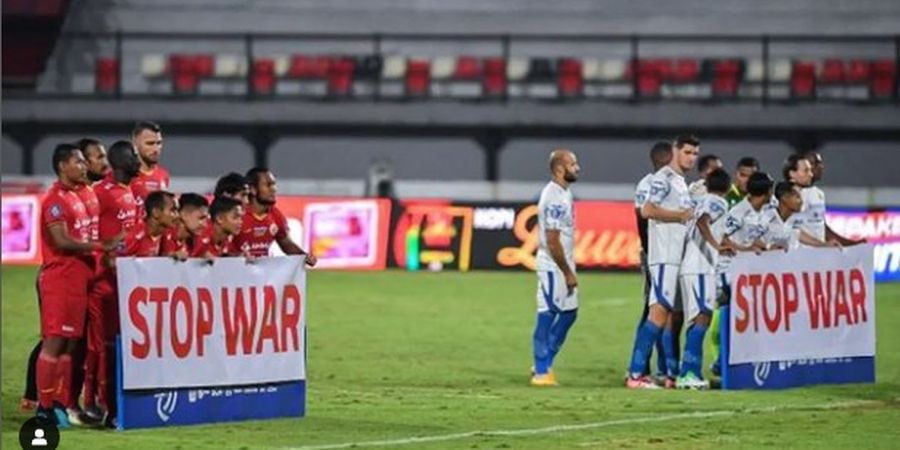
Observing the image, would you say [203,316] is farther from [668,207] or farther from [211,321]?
[668,207]

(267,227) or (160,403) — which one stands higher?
(267,227)

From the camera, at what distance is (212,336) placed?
1483 centimetres

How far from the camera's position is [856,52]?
141ft

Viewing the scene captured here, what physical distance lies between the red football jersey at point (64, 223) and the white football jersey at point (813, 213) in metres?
7.46

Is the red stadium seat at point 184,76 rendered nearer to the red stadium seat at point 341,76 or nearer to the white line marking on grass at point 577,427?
the red stadium seat at point 341,76

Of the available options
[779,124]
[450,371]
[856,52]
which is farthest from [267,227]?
[856,52]

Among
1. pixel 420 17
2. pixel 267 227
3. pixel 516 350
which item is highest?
pixel 420 17

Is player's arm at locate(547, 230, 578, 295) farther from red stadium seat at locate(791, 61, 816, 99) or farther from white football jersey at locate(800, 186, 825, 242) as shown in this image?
red stadium seat at locate(791, 61, 816, 99)

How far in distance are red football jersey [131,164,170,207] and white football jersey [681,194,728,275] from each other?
451cm

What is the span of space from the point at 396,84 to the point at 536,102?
275 cm

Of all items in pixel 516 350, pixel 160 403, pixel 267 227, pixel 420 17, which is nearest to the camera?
pixel 160 403

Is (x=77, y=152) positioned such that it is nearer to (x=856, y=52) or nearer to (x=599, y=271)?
(x=599, y=271)

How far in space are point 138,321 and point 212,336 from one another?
0.62 metres

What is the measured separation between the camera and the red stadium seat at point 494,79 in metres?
42.2
